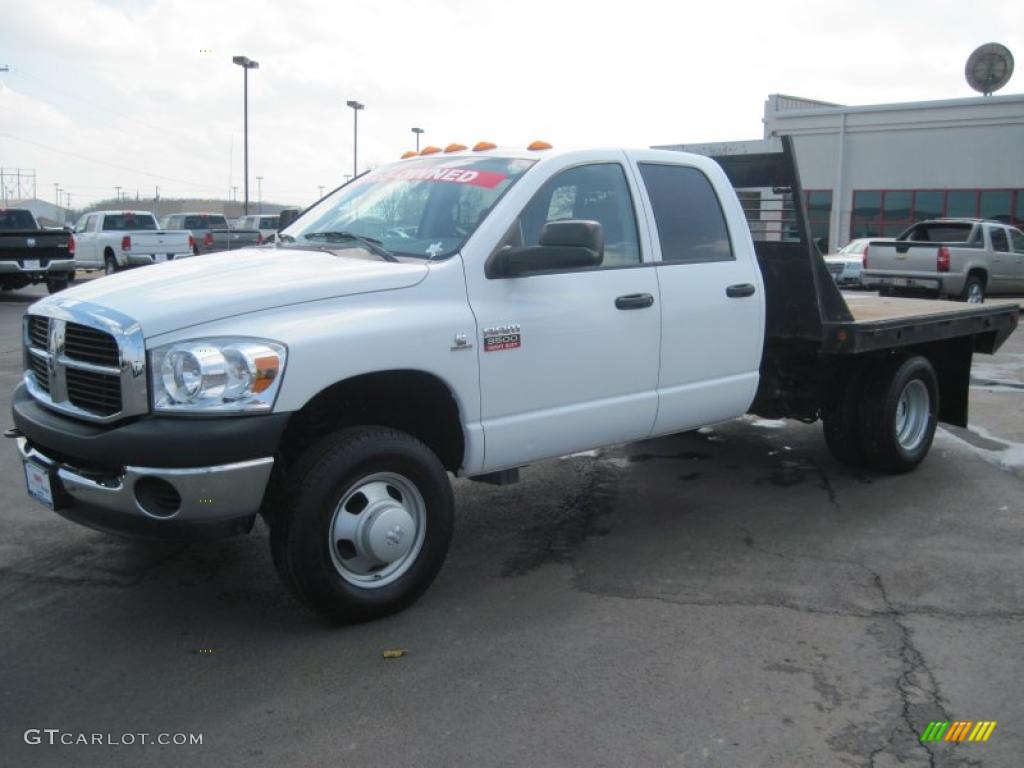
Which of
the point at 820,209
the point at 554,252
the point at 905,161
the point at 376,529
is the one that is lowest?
the point at 376,529

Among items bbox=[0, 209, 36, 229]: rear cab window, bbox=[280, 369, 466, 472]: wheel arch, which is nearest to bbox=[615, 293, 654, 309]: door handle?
bbox=[280, 369, 466, 472]: wheel arch

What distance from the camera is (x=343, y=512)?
4059mm

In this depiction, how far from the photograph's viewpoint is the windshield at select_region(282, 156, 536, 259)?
15.3ft

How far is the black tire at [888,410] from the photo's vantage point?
21.2 feet

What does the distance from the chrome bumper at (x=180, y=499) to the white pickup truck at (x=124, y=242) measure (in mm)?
22377

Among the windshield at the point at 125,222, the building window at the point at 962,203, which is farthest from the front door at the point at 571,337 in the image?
the building window at the point at 962,203

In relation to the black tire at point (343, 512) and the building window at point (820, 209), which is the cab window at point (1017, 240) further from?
the black tire at point (343, 512)

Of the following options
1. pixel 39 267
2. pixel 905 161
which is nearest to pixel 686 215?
pixel 39 267

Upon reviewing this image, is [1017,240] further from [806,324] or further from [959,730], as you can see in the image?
[959,730]

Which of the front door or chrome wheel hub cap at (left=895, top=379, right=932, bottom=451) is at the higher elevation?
the front door

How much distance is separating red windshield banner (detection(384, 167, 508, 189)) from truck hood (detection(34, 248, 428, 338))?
0.64m

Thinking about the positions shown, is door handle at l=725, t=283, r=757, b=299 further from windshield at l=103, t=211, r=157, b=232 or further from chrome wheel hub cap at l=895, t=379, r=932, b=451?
windshield at l=103, t=211, r=157, b=232

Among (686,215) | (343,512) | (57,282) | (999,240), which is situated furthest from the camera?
(57,282)

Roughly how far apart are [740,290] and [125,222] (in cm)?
2498
